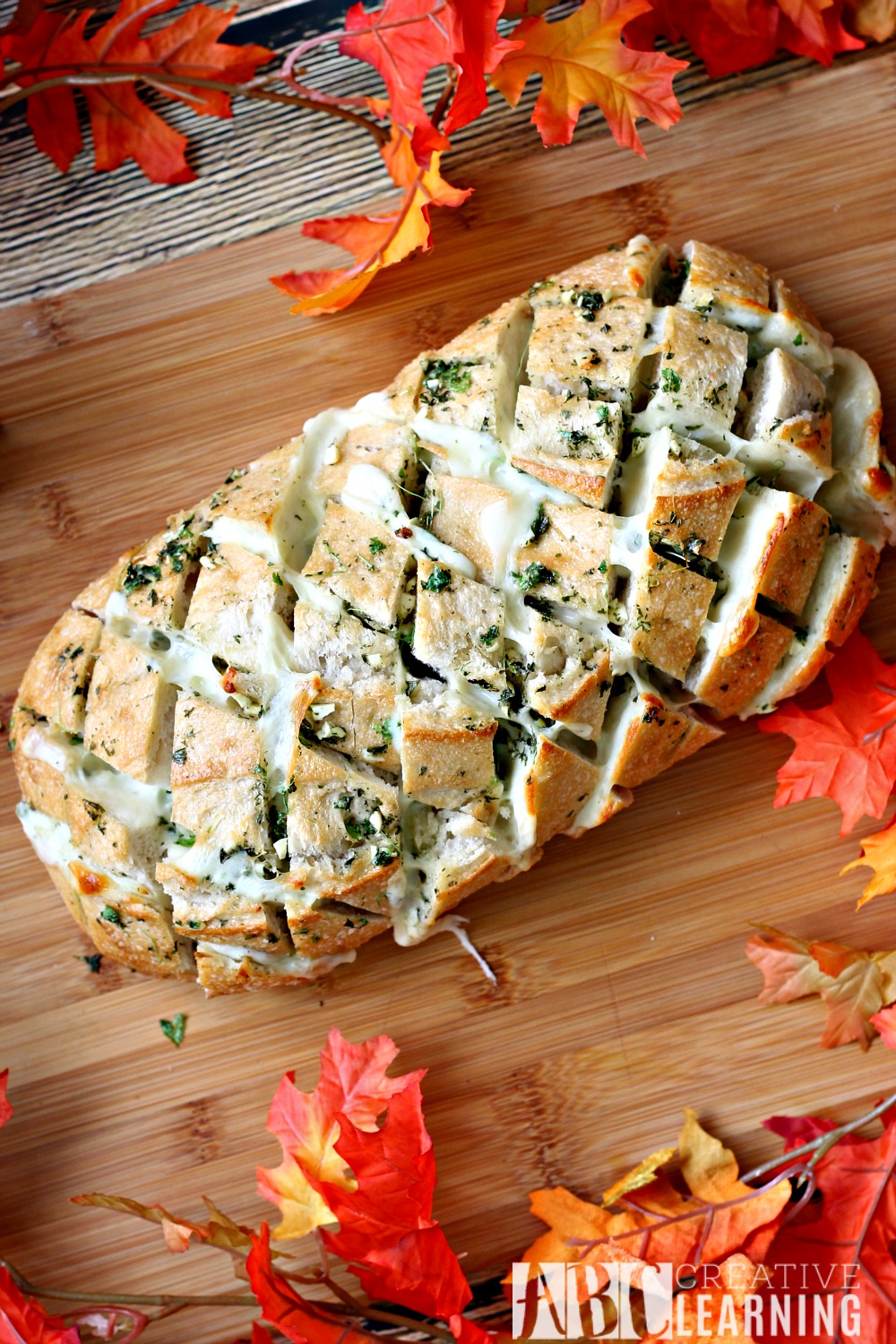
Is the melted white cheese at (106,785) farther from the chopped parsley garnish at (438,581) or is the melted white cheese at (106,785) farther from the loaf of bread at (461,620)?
the chopped parsley garnish at (438,581)

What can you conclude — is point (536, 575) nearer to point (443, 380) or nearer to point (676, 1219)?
point (443, 380)

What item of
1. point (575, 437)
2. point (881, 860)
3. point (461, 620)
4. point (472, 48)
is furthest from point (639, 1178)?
point (472, 48)

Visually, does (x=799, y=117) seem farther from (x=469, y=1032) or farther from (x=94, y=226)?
(x=469, y=1032)

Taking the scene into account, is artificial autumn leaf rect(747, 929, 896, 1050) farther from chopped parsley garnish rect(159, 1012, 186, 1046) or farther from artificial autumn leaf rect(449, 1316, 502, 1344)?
chopped parsley garnish rect(159, 1012, 186, 1046)

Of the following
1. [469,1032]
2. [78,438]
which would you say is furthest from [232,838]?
[78,438]

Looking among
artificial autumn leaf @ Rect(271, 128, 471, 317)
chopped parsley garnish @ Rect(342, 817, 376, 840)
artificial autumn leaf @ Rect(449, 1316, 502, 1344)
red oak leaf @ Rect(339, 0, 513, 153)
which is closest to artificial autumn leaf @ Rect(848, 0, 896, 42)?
red oak leaf @ Rect(339, 0, 513, 153)

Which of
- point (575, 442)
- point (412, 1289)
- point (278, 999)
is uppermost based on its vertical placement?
point (575, 442)
